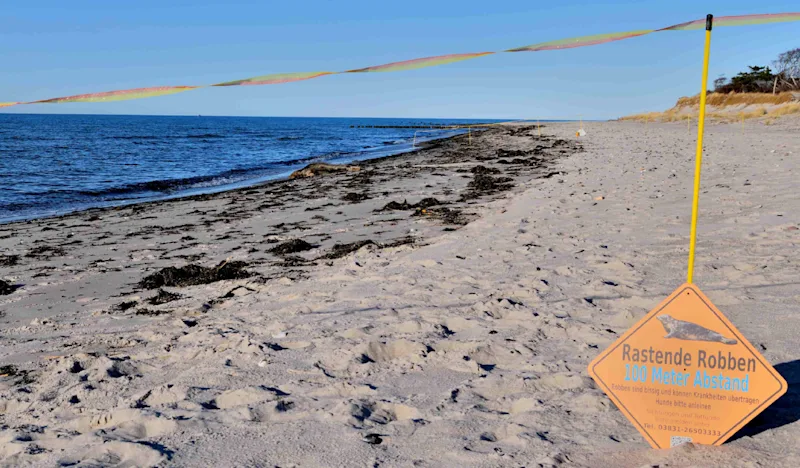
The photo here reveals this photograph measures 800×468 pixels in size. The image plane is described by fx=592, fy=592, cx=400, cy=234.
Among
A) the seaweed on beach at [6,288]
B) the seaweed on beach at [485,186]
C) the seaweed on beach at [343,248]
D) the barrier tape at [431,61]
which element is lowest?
the seaweed on beach at [6,288]

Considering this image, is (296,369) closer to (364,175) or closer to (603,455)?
(603,455)

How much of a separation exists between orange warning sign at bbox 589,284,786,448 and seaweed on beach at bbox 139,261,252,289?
4.20m

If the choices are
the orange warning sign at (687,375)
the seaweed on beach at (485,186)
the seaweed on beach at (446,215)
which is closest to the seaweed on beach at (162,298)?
the orange warning sign at (687,375)

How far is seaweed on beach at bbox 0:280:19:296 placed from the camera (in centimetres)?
569

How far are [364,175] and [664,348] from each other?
14.7 metres

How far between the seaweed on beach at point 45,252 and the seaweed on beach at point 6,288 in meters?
1.41

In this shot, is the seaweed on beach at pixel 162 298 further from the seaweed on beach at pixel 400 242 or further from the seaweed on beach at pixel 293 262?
the seaweed on beach at pixel 400 242

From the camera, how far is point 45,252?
7645 mm

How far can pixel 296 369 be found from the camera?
3.41 metres

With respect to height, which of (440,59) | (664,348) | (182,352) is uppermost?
(440,59)

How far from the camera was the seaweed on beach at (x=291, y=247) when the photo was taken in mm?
6969

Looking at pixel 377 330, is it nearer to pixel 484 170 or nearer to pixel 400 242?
pixel 400 242

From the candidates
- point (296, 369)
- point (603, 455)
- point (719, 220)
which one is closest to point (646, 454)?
point (603, 455)

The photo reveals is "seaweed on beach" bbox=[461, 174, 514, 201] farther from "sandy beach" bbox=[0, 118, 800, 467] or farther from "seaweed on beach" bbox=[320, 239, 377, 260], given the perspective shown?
"seaweed on beach" bbox=[320, 239, 377, 260]
